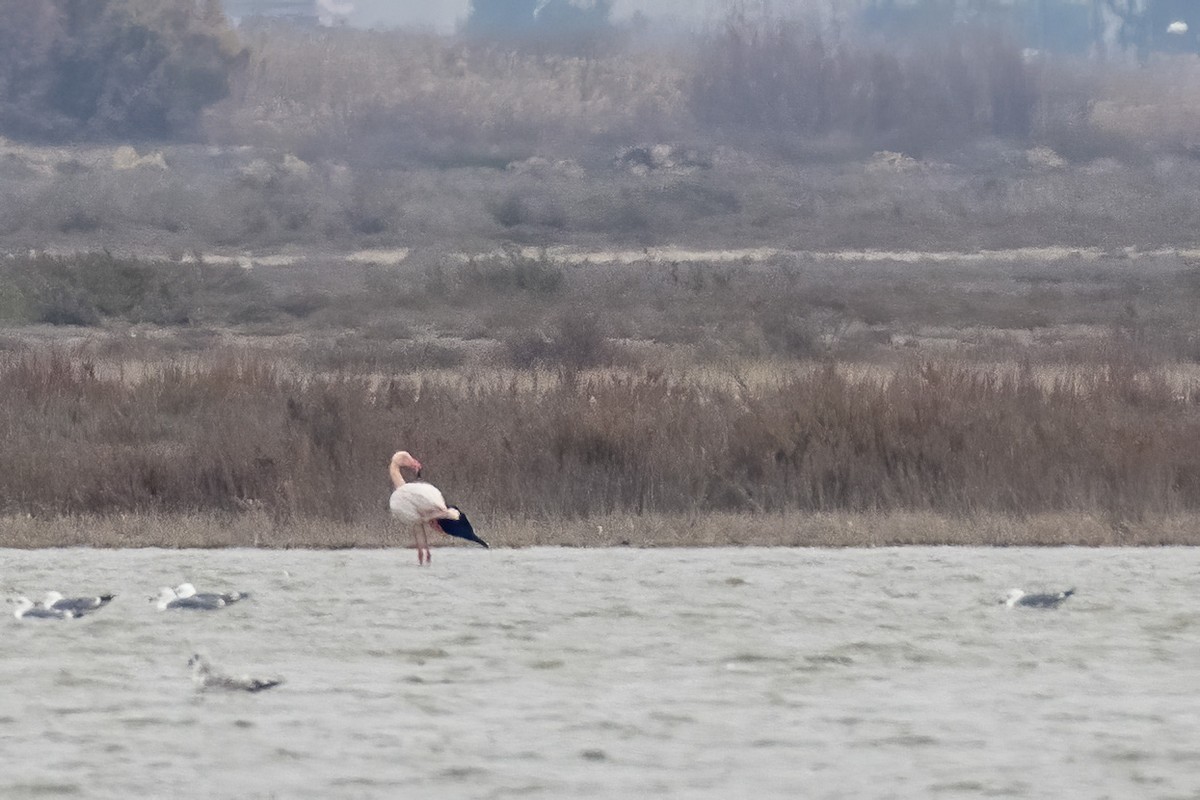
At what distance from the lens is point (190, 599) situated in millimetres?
10492

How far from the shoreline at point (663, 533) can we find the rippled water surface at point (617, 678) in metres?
0.45

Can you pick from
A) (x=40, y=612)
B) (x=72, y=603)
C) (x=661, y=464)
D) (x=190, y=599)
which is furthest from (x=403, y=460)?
(x=40, y=612)

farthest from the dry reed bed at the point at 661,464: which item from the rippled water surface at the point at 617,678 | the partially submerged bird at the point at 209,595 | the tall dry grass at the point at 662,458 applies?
the partially submerged bird at the point at 209,595

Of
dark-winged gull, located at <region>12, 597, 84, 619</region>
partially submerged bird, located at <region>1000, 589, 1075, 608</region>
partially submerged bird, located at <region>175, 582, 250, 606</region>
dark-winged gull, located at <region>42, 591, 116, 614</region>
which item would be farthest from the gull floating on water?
partially submerged bird, located at <region>1000, 589, 1075, 608</region>

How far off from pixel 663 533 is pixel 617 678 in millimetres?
4520

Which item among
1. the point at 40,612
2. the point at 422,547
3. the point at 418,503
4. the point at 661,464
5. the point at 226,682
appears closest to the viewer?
the point at 226,682

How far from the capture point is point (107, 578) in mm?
11664

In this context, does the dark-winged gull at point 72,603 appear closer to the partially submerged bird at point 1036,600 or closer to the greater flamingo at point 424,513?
the greater flamingo at point 424,513

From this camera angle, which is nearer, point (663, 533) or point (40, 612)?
point (40, 612)

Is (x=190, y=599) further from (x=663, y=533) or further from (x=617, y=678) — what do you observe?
(x=663, y=533)

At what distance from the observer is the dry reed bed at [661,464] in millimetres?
13781

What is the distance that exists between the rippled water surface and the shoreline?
0.45m

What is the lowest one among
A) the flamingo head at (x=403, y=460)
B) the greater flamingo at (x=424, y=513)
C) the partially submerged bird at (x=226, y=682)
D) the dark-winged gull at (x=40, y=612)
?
the partially submerged bird at (x=226, y=682)

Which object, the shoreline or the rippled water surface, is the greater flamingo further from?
the shoreline
